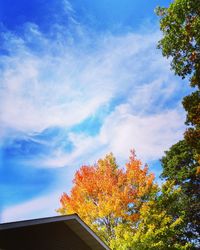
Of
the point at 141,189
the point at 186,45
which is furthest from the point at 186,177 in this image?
the point at 186,45

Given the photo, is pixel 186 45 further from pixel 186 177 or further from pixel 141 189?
pixel 186 177

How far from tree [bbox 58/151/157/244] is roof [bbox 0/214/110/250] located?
19.1 ft

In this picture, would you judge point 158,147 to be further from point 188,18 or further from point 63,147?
point 188,18

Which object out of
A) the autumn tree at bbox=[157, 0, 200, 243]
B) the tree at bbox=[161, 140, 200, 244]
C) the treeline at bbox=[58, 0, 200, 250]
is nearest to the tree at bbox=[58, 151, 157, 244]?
the treeline at bbox=[58, 0, 200, 250]

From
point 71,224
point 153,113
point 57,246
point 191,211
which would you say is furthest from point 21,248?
point 153,113

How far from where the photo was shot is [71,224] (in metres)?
12.4

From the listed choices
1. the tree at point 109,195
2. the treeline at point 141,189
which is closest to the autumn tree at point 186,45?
the treeline at point 141,189

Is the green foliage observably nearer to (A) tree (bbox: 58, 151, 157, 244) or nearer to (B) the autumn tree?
(B) the autumn tree

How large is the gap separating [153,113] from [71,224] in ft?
83.5

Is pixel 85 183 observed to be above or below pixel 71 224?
above

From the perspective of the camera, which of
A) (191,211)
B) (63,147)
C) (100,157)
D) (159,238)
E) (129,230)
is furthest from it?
(63,147)

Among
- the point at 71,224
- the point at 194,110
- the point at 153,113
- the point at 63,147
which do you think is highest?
the point at 63,147

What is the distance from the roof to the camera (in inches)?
366

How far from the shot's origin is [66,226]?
12.4 meters
